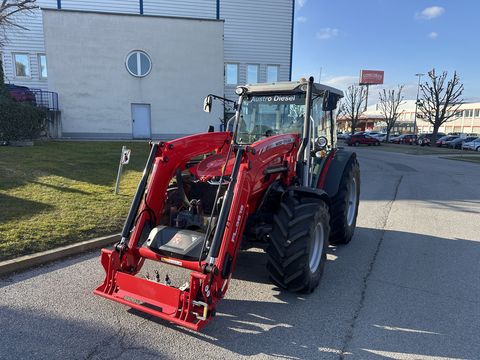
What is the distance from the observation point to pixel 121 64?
21.8m

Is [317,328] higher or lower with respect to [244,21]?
lower

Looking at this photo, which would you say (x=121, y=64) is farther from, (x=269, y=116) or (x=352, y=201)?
(x=352, y=201)

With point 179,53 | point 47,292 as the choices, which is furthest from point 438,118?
point 47,292

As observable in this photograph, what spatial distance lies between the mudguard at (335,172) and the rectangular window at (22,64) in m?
25.3

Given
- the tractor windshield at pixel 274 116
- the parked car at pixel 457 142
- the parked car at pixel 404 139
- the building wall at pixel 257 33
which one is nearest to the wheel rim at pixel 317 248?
the tractor windshield at pixel 274 116

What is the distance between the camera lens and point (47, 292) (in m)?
3.96

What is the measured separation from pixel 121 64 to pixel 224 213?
2102 centimetres

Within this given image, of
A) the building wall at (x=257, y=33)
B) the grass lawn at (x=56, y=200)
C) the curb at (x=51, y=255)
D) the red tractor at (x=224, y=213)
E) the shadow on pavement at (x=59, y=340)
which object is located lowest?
the shadow on pavement at (x=59, y=340)

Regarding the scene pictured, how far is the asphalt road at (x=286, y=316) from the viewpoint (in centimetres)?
306

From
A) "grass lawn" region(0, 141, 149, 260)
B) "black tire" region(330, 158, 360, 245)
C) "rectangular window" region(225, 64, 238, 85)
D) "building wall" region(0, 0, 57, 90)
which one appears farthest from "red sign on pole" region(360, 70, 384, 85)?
"black tire" region(330, 158, 360, 245)

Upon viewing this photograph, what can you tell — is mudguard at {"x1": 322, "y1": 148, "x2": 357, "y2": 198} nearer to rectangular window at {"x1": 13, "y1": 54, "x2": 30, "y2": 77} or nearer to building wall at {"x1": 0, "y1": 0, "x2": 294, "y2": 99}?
building wall at {"x1": 0, "y1": 0, "x2": 294, "y2": 99}

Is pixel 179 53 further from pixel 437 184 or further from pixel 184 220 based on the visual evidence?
pixel 184 220

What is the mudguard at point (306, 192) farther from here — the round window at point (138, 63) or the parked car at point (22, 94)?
the round window at point (138, 63)

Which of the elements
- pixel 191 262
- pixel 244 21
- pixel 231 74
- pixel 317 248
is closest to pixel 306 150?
pixel 317 248
